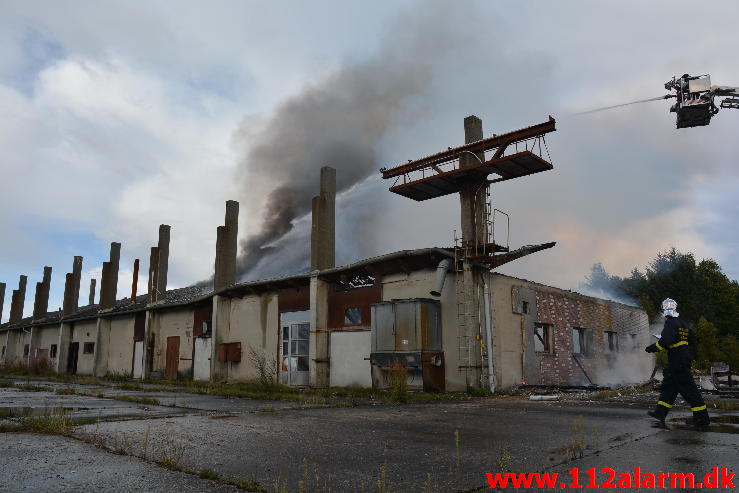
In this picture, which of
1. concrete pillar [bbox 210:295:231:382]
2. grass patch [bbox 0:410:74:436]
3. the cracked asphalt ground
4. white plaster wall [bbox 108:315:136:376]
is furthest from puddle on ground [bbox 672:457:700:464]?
white plaster wall [bbox 108:315:136:376]

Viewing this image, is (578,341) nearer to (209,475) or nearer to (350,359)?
(350,359)

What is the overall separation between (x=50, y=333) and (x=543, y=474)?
41650 mm

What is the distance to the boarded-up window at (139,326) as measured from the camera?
26656 mm

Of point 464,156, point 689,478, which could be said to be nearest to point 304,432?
point 689,478

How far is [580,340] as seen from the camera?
1884 cm

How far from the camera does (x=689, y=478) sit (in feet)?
11.9

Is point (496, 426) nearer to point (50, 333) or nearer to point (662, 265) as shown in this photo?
point (50, 333)

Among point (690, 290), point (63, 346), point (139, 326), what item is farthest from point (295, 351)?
point (690, 290)

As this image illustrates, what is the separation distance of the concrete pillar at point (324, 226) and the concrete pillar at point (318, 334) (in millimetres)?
1097

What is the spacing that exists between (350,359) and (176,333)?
11790 mm

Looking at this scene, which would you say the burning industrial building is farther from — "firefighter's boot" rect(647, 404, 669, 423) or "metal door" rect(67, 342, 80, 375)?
"metal door" rect(67, 342, 80, 375)

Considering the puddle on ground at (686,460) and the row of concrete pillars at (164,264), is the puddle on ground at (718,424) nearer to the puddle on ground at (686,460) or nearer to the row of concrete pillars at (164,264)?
the puddle on ground at (686,460)

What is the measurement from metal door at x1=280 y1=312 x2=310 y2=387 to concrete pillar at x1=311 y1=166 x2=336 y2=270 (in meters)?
2.15

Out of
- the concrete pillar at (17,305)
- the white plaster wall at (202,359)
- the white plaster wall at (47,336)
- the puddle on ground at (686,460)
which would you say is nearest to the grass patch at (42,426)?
the puddle on ground at (686,460)
